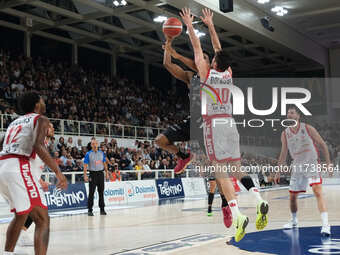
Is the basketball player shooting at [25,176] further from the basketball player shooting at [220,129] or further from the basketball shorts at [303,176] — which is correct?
the basketball shorts at [303,176]

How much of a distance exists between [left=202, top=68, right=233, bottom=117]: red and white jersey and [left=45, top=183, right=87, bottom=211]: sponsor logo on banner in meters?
8.60

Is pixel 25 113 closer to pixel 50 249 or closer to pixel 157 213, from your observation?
pixel 50 249

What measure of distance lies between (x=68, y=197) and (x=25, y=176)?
9178mm

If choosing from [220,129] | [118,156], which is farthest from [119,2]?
[220,129]

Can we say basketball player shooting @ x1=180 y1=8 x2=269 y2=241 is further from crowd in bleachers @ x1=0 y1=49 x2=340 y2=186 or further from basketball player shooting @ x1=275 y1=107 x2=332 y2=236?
crowd in bleachers @ x1=0 y1=49 x2=340 y2=186

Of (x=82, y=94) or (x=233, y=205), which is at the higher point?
(x=82, y=94)

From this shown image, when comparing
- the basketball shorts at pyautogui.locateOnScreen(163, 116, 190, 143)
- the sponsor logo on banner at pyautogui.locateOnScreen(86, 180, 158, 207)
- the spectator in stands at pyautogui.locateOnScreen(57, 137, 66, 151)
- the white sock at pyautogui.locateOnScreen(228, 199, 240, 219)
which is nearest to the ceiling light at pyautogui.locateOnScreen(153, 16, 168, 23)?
the sponsor logo on banner at pyautogui.locateOnScreen(86, 180, 158, 207)

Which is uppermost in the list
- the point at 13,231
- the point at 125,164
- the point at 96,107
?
the point at 96,107

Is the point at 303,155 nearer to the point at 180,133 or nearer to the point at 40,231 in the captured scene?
the point at 180,133

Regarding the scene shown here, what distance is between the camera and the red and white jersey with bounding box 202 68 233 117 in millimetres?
5461

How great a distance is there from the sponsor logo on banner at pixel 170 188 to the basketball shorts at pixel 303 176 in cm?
955

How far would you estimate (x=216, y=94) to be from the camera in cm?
546

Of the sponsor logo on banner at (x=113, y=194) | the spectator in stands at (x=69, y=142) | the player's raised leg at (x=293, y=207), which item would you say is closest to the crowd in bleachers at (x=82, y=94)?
the spectator in stands at (x=69, y=142)

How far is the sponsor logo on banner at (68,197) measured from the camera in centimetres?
1314
